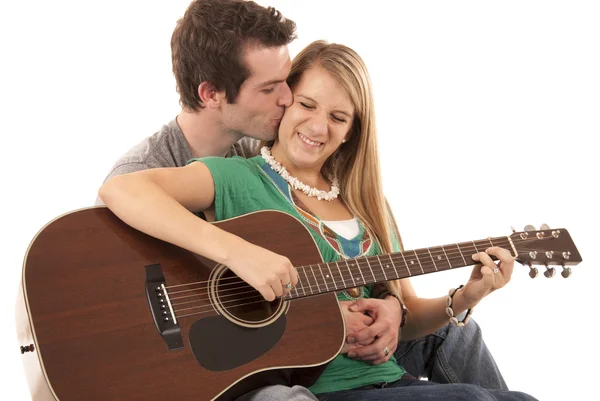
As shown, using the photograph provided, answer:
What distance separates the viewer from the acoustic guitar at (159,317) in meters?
1.48

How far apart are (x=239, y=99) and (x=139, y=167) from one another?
375 millimetres

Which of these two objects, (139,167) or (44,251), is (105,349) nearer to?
(44,251)

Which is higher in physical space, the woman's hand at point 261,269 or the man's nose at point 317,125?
the man's nose at point 317,125

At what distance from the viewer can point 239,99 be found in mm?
2281

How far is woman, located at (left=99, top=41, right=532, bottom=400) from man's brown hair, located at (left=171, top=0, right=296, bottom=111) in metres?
0.17

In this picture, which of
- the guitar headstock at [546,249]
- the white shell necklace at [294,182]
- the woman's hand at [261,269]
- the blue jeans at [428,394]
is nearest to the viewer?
the woman's hand at [261,269]

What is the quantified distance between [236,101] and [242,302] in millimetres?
814

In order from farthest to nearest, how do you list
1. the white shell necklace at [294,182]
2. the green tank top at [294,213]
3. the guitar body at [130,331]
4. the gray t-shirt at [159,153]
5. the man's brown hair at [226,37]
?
the man's brown hair at [226,37], the gray t-shirt at [159,153], the white shell necklace at [294,182], the green tank top at [294,213], the guitar body at [130,331]

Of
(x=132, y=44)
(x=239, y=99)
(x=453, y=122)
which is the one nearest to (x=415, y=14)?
(x=453, y=122)

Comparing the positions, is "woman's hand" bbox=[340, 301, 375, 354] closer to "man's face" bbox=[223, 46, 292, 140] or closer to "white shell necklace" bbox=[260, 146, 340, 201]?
"white shell necklace" bbox=[260, 146, 340, 201]

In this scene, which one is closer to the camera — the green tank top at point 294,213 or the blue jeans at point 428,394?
the blue jeans at point 428,394

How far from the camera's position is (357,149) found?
85.3 inches

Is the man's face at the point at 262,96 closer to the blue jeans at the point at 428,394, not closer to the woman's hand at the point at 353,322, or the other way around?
the woman's hand at the point at 353,322

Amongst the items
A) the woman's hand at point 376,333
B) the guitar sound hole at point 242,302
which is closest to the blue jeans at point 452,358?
the woman's hand at point 376,333
